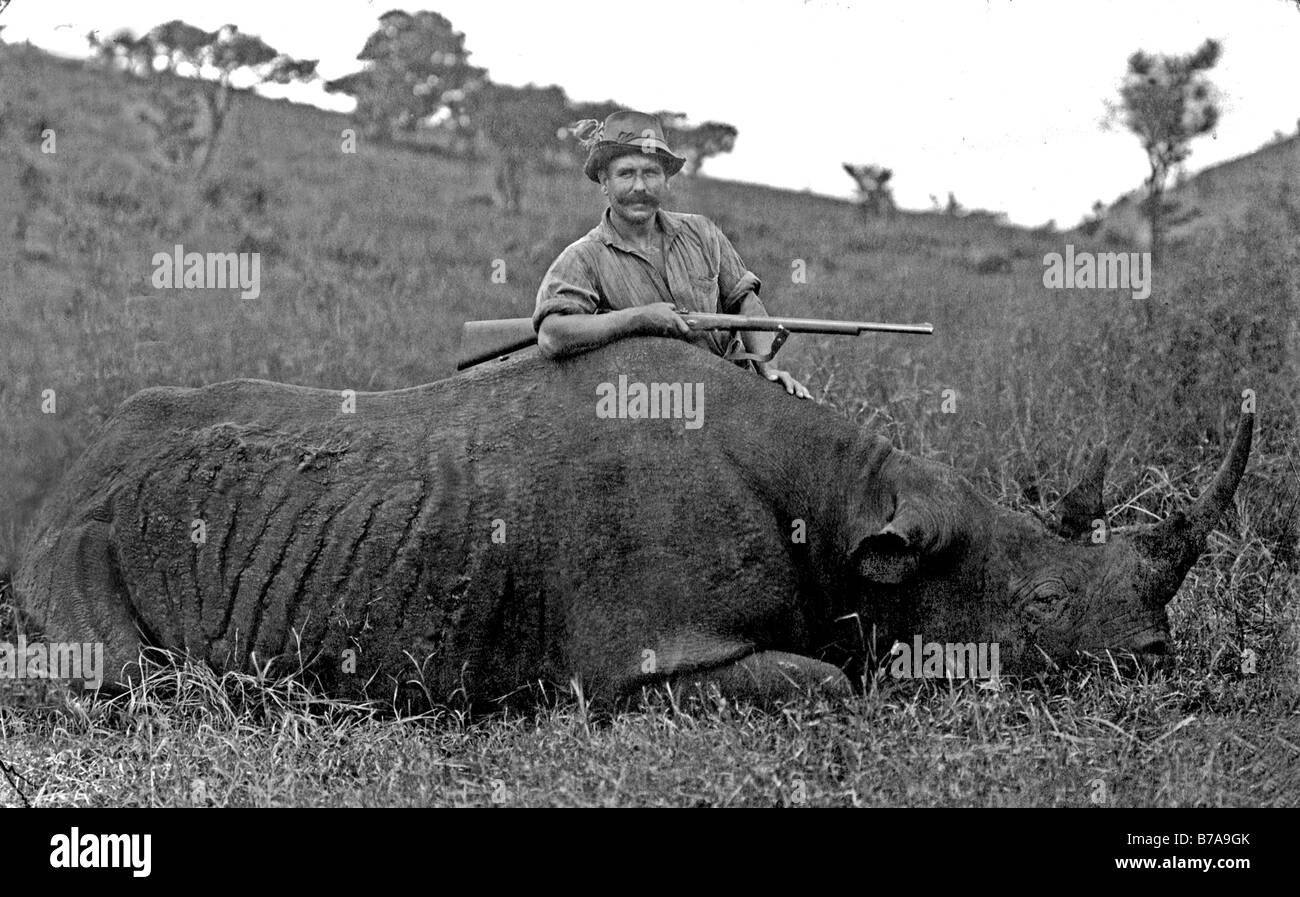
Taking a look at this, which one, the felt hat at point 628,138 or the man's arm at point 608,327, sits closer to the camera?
the man's arm at point 608,327

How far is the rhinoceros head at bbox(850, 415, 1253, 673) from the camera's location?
22.5ft

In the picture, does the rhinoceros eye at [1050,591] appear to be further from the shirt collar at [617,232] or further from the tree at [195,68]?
the tree at [195,68]

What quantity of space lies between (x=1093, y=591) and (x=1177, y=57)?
7.62 m

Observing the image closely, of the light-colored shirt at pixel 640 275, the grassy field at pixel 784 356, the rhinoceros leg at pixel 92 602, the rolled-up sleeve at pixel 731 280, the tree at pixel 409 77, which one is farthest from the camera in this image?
the tree at pixel 409 77

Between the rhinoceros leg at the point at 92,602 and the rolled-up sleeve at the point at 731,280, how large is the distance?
3.55 m

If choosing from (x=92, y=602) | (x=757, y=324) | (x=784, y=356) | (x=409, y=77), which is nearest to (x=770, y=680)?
(x=757, y=324)

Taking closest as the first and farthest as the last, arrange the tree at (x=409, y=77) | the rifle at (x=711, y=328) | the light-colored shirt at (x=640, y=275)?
the rifle at (x=711, y=328) < the light-colored shirt at (x=640, y=275) < the tree at (x=409, y=77)

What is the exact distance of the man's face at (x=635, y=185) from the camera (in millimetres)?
7715

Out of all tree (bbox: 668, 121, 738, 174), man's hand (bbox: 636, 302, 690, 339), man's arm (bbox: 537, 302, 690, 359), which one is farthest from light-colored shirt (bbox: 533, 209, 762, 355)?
tree (bbox: 668, 121, 738, 174)

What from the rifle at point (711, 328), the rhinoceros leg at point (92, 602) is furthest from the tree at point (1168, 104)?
the rhinoceros leg at point (92, 602)

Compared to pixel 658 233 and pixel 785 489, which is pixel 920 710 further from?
pixel 658 233

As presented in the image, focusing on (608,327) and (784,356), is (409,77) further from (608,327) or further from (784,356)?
(608,327)

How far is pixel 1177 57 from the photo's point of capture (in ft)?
42.2

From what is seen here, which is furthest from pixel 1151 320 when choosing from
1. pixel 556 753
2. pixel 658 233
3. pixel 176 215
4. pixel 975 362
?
pixel 176 215
